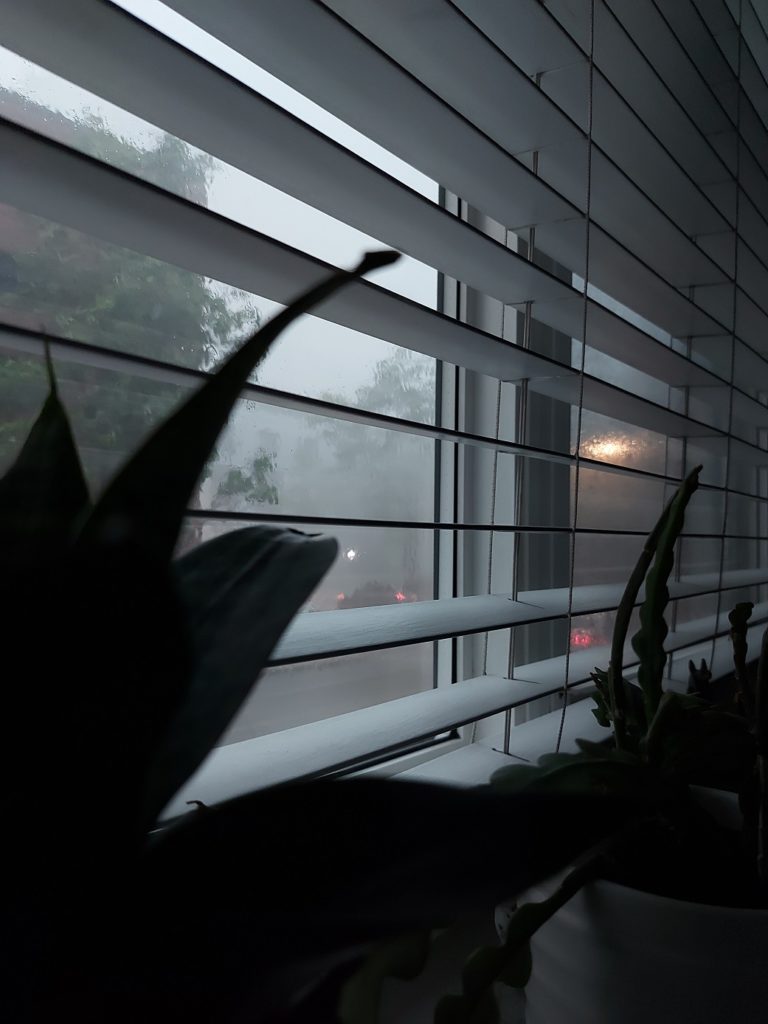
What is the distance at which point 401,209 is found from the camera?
0.57 meters

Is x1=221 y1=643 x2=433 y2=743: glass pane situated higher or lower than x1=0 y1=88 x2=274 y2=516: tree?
lower

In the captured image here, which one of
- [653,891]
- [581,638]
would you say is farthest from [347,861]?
[581,638]

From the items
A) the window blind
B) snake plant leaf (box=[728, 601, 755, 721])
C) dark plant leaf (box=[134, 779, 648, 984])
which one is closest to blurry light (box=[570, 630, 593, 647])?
the window blind

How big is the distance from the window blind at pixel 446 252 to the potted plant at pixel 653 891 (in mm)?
132

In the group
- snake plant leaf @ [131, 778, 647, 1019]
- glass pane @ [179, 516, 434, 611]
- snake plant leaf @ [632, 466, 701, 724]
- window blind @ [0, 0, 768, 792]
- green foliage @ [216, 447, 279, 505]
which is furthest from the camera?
glass pane @ [179, 516, 434, 611]

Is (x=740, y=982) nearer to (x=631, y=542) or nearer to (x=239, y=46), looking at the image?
(x=239, y=46)

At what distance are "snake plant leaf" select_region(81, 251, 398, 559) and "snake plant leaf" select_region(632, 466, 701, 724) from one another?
388mm

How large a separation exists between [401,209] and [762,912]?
51 cm

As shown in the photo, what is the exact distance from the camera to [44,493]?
0.85 ft

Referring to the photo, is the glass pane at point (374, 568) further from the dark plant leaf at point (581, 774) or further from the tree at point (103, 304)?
the dark plant leaf at point (581, 774)

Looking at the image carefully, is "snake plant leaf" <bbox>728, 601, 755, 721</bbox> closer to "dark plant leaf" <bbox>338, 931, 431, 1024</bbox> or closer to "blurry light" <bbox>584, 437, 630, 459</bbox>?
"dark plant leaf" <bbox>338, 931, 431, 1024</bbox>

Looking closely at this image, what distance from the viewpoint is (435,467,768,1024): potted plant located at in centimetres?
40

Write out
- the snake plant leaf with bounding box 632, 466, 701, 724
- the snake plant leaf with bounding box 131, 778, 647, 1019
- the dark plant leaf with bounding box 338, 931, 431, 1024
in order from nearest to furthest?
1. the snake plant leaf with bounding box 131, 778, 647, 1019
2. the dark plant leaf with bounding box 338, 931, 431, 1024
3. the snake plant leaf with bounding box 632, 466, 701, 724

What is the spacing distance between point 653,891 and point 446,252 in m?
0.51
